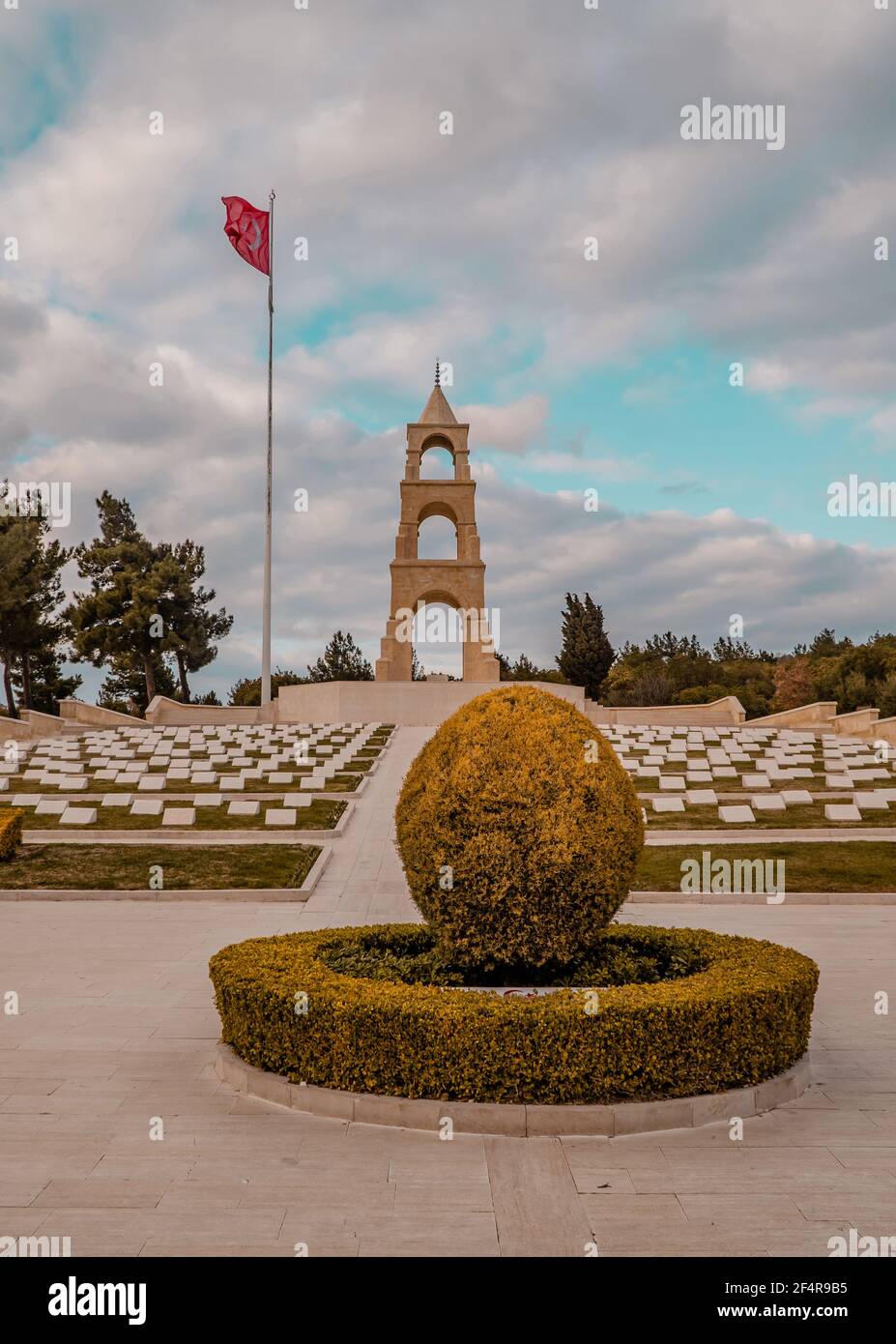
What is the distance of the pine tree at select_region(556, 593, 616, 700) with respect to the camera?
202ft

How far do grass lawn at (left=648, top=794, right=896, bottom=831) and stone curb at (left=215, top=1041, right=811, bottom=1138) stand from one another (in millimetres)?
11276

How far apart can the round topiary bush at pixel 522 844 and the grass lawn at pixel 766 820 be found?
10558 mm

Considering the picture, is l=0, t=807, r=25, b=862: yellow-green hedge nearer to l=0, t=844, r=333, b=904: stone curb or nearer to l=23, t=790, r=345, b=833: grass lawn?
l=23, t=790, r=345, b=833: grass lawn

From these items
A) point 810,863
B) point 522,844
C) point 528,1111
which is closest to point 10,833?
point 522,844

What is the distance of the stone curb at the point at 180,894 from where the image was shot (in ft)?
39.2

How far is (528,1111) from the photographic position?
16.6 feet

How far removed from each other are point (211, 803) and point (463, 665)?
112ft

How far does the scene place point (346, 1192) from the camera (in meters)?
4.37

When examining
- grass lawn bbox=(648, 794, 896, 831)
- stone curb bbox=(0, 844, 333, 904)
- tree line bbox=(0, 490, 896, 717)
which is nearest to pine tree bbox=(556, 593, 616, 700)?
tree line bbox=(0, 490, 896, 717)

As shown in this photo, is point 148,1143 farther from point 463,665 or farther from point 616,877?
point 463,665

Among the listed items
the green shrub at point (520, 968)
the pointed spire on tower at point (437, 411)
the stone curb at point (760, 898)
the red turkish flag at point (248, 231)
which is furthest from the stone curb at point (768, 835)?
the pointed spire on tower at point (437, 411)

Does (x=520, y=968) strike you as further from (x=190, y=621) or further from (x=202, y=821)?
(x=190, y=621)
